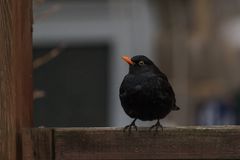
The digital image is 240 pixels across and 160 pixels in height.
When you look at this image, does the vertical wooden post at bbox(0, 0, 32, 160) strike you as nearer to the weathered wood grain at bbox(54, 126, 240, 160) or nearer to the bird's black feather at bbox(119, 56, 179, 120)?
the weathered wood grain at bbox(54, 126, 240, 160)

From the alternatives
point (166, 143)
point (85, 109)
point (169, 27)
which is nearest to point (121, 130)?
point (166, 143)

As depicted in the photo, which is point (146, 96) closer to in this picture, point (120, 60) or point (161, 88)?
point (161, 88)

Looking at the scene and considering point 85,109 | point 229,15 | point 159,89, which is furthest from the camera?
point 229,15

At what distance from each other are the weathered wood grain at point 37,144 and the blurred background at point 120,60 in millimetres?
6155

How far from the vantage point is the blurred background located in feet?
30.5

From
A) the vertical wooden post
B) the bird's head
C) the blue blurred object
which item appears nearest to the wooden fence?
the vertical wooden post

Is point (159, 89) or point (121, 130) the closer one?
point (121, 130)

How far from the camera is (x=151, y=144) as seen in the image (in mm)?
2791

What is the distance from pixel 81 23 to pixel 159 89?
18.4 feet

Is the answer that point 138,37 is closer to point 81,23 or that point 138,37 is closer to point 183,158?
point 81,23

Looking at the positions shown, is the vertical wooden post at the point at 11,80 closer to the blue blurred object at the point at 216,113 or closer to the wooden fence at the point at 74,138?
the wooden fence at the point at 74,138

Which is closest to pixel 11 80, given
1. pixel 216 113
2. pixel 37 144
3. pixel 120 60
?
pixel 37 144

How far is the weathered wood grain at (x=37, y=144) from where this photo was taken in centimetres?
275

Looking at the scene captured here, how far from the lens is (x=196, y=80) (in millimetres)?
9828
